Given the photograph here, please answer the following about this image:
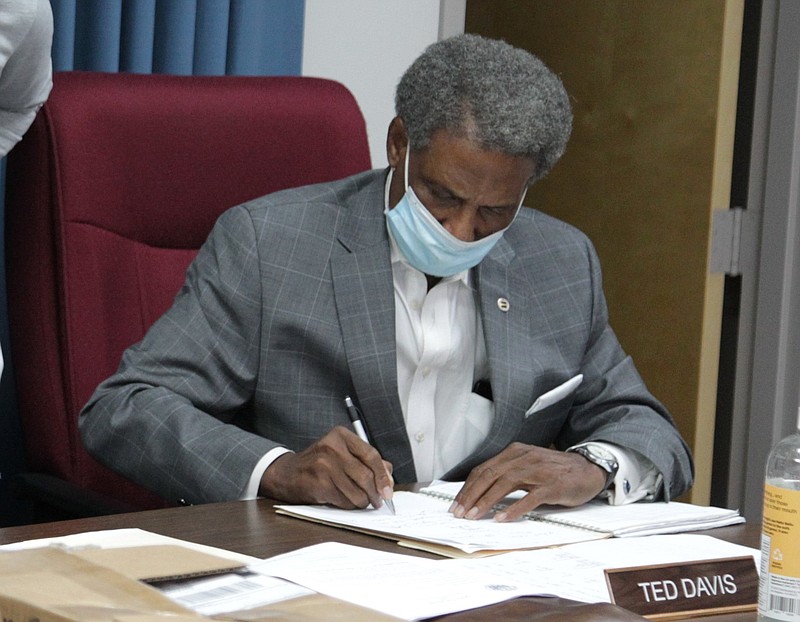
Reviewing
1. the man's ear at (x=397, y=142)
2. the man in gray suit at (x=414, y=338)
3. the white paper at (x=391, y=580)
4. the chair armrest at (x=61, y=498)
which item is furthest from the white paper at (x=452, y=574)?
the man's ear at (x=397, y=142)

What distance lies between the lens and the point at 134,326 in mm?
1946

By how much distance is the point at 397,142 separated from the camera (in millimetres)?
1815

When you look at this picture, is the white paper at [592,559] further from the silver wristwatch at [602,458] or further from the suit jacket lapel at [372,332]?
the suit jacket lapel at [372,332]

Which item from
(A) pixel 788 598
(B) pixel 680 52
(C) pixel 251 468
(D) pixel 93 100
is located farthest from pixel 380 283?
(B) pixel 680 52

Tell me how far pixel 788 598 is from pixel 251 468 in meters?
0.71

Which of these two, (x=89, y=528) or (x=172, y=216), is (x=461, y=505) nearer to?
(x=89, y=528)

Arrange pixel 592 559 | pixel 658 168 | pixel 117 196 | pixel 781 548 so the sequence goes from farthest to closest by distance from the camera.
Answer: pixel 658 168 < pixel 117 196 < pixel 592 559 < pixel 781 548

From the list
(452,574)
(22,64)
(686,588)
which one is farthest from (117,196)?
(686,588)

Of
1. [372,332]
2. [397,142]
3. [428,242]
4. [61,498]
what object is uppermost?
[397,142]

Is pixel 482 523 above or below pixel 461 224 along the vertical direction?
below

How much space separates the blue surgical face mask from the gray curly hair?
85mm

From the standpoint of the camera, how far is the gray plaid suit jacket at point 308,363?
1572 mm

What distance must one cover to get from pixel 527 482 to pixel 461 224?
1.47 ft

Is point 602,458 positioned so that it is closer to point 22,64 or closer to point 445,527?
point 445,527
